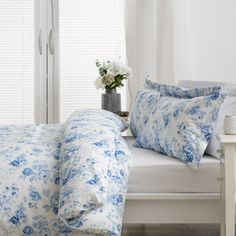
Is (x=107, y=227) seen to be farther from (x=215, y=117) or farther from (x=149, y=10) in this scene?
(x=149, y=10)

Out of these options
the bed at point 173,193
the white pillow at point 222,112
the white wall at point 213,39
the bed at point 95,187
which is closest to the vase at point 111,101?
the white wall at point 213,39

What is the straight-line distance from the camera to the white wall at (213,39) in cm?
456

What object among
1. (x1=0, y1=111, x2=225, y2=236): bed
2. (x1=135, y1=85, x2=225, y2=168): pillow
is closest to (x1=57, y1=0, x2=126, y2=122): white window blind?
(x1=135, y1=85, x2=225, y2=168): pillow

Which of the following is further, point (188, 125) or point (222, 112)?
point (222, 112)

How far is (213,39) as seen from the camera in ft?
15.1

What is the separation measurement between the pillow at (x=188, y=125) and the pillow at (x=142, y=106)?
22 centimetres

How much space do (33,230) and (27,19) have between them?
2.83m

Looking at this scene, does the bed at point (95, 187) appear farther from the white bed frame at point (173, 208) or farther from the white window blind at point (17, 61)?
the white window blind at point (17, 61)

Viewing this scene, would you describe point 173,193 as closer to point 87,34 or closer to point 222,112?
point 222,112

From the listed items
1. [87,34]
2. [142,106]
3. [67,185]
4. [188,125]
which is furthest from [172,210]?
[87,34]

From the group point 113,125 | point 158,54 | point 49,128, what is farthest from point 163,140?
point 158,54

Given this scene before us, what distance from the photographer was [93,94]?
15.8ft

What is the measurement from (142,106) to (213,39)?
1.75 meters

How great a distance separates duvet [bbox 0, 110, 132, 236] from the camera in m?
2.15
